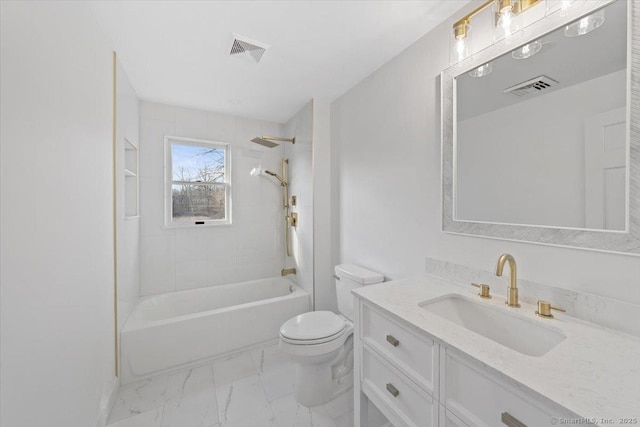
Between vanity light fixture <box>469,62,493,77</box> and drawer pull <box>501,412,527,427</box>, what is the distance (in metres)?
→ 1.39

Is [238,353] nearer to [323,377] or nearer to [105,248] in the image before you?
[323,377]

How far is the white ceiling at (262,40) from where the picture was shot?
1.32m

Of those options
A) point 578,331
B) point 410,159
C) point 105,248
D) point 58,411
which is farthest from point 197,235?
point 578,331

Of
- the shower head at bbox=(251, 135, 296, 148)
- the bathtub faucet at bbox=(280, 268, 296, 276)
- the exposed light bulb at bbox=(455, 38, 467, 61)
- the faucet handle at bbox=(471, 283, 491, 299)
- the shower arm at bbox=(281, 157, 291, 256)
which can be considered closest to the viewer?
the faucet handle at bbox=(471, 283, 491, 299)

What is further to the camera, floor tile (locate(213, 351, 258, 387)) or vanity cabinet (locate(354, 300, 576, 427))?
floor tile (locate(213, 351, 258, 387))

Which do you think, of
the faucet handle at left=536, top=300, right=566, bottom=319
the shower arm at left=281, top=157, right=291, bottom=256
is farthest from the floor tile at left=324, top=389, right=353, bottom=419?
the shower arm at left=281, top=157, right=291, bottom=256

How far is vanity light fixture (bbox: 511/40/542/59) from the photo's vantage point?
1.03 m

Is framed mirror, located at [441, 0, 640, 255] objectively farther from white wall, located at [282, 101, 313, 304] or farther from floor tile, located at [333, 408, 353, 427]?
white wall, located at [282, 101, 313, 304]

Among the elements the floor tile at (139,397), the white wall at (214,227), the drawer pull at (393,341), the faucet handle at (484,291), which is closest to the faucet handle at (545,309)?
the faucet handle at (484,291)

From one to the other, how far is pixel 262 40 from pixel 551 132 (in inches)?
64.7

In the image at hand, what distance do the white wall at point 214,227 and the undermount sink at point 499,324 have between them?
234cm

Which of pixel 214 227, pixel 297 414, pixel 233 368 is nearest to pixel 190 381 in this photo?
pixel 233 368

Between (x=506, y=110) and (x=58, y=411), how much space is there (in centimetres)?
231

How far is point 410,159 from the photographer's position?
5.23 ft
